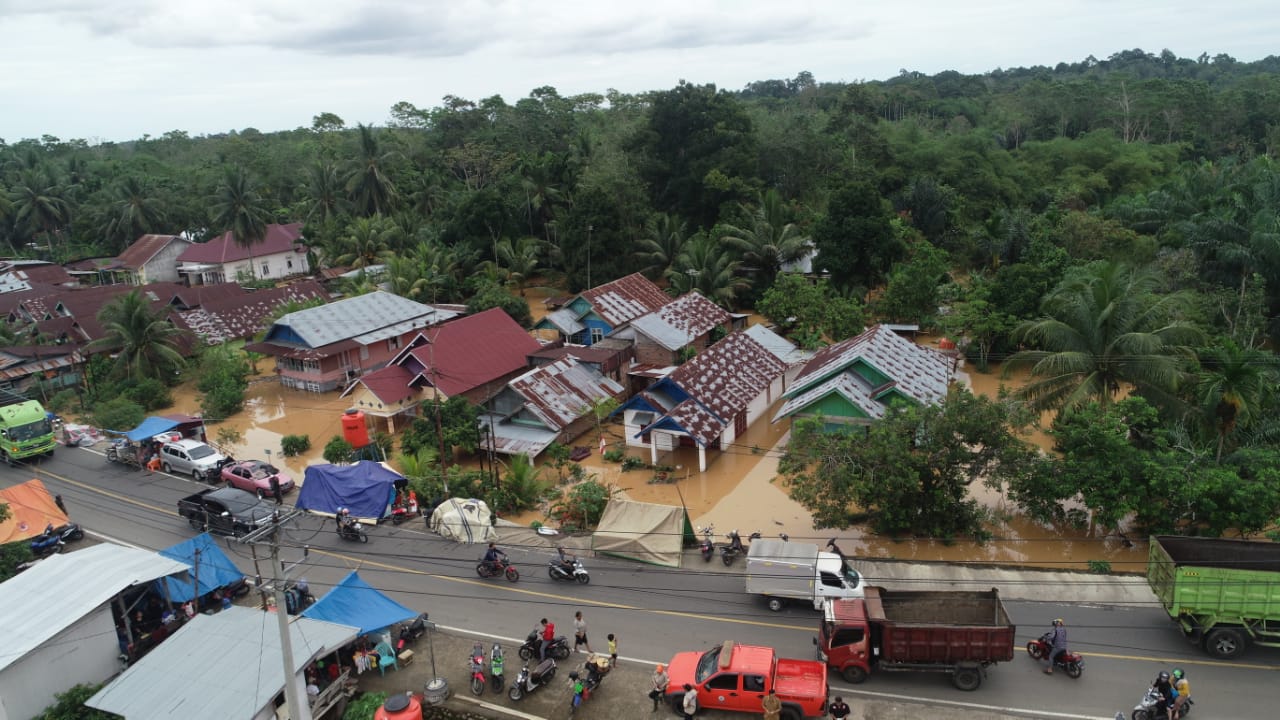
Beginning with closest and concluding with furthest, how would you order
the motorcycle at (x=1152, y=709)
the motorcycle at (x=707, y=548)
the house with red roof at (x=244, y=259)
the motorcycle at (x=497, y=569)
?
1. the motorcycle at (x=1152, y=709)
2. the motorcycle at (x=497, y=569)
3. the motorcycle at (x=707, y=548)
4. the house with red roof at (x=244, y=259)

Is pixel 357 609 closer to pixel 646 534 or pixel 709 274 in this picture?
pixel 646 534

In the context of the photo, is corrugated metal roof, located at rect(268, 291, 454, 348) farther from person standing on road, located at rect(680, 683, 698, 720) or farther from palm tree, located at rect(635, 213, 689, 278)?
person standing on road, located at rect(680, 683, 698, 720)

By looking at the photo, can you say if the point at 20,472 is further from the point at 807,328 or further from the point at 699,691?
the point at 807,328

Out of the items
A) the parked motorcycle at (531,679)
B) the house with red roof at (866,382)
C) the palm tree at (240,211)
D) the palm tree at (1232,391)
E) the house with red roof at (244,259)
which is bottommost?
the parked motorcycle at (531,679)

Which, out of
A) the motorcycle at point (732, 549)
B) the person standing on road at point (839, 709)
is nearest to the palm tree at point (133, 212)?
the motorcycle at point (732, 549)

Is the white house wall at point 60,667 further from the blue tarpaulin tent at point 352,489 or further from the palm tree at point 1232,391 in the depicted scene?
the palm tree at point 1232,391

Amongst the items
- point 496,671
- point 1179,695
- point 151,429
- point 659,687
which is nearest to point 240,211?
point 151,429

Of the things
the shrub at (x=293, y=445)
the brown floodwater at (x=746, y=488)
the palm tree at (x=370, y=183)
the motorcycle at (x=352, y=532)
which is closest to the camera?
the brown floodwater at (x=746, y=488)
